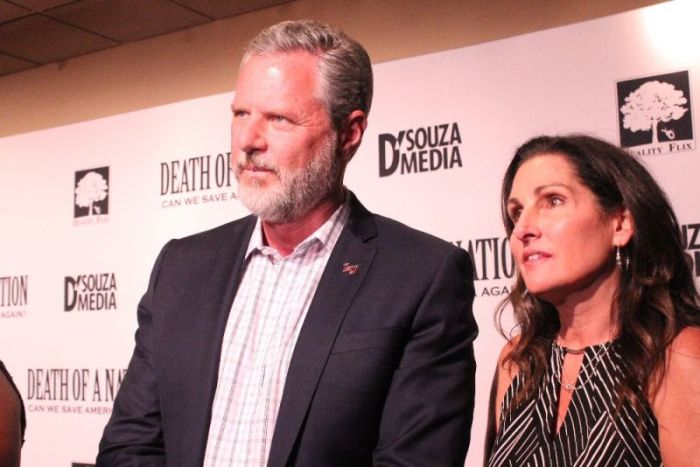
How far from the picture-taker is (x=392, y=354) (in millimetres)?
1750

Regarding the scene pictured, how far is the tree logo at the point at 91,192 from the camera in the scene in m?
4.29

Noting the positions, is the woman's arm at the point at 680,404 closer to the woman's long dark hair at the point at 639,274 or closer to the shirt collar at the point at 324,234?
the woman's long dark hair at the point at 639,274

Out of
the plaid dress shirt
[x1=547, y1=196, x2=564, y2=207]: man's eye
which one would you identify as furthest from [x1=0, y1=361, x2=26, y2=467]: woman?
[x1=547, y1=196, x2=564, y2=207]: man's eye

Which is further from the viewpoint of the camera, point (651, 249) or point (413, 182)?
point (413, 182)

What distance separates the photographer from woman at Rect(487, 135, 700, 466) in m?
1.79

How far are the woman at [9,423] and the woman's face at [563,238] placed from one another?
1247 mm

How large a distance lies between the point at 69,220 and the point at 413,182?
2.02 metres

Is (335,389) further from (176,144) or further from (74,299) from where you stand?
(74,299)

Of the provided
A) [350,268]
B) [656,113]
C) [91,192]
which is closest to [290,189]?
[350,268]

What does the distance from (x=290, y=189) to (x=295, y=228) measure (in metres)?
0.13

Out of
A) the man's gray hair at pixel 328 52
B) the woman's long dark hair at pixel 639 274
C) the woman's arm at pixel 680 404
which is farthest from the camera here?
the man's gray hair at pixel 328 52

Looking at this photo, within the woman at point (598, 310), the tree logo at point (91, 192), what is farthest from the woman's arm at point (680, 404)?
the tree logo at point (91, 192)

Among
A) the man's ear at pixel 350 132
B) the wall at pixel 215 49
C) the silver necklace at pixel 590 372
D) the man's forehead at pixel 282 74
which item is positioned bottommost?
the silver necklace at pixel 590 372

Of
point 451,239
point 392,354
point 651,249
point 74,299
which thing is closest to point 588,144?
point 651,249
